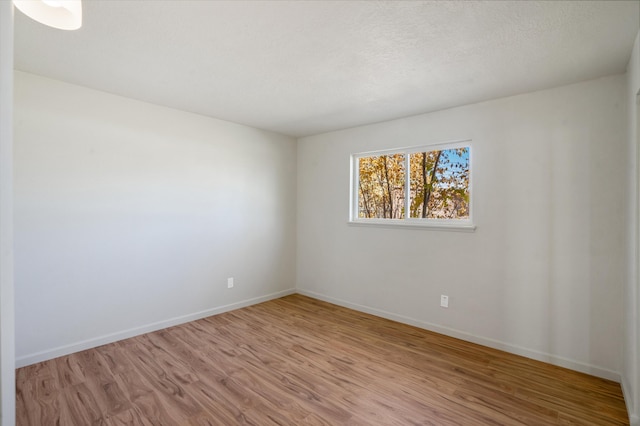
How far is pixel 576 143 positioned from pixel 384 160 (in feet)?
6.30

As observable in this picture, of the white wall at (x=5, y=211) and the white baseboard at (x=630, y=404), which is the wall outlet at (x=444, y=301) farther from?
the white wall at (x=5, y=211)

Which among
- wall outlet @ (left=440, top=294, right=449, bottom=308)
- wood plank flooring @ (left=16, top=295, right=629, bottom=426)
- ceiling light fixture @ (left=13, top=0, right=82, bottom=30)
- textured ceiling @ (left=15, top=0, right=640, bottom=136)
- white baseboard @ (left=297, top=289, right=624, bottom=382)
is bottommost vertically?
wood plank flooring @ (left=16, top=295, right=629, bottom=426)

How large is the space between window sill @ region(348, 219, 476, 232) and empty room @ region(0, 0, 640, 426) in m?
0.03

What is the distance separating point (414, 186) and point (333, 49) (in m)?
2.04

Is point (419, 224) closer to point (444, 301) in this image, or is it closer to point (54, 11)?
point (444, 301)

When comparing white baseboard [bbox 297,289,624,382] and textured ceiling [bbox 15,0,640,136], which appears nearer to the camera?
textured ceiling [bbox 15,0,640,136]

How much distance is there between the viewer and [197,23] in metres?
1.83

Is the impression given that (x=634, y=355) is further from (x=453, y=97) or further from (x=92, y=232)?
(x=92, y=232)

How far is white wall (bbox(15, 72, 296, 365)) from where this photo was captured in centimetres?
258

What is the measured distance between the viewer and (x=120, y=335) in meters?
3.04

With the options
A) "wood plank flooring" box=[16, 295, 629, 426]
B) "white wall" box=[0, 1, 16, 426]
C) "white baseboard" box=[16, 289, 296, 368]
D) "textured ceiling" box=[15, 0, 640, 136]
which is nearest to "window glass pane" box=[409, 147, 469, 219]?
"textured ceiling" box=[15, 0, 640, 136]

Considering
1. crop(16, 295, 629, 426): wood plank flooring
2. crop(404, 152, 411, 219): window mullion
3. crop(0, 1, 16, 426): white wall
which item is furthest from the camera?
crop(404, 152, 411, 219): window mullion

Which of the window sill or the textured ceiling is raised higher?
the textured ceiling

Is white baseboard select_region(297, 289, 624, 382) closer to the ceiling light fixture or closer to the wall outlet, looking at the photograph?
the wall outlet
